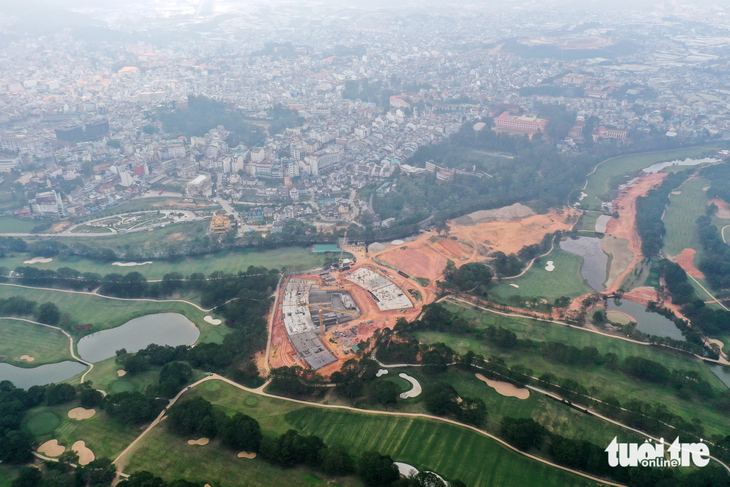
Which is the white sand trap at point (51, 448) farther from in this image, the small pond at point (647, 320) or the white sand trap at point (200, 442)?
the small pond at point (647, 320)

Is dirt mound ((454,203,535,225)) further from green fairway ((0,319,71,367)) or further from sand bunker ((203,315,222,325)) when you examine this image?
green fairway ((0,319,71,367))

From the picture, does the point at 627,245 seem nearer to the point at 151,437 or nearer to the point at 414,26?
the point at 151,437

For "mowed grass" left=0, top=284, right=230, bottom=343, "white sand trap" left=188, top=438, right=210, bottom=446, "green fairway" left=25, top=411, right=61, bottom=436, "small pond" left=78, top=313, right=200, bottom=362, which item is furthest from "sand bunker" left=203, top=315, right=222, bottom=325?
"white sand trap" left=188, top=438, right=210, bottom=446

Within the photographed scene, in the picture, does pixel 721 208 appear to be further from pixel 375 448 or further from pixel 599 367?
pixel 375 448

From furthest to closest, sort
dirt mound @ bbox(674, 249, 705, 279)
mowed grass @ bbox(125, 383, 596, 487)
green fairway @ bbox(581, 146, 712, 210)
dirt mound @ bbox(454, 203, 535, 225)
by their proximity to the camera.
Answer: green fairway @ bbox(581, 146, 712, 210) → dirt mound @ bbox(454, 203, 535, 225) → dirt mound @ bbox(674, 249, 705, 279) → mowed grass @ bbox(125, 383, 596, 487)

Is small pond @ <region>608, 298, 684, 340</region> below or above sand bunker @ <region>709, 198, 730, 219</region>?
below

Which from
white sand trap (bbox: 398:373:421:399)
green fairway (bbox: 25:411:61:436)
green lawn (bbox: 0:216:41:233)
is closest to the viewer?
green fairway (bbox: 25:411:61:436)

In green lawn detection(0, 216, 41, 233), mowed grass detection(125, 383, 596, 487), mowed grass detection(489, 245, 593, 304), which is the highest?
green lawn detection(0, 216, 41, 233)

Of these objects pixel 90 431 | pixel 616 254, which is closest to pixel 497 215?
pixel 616 254
